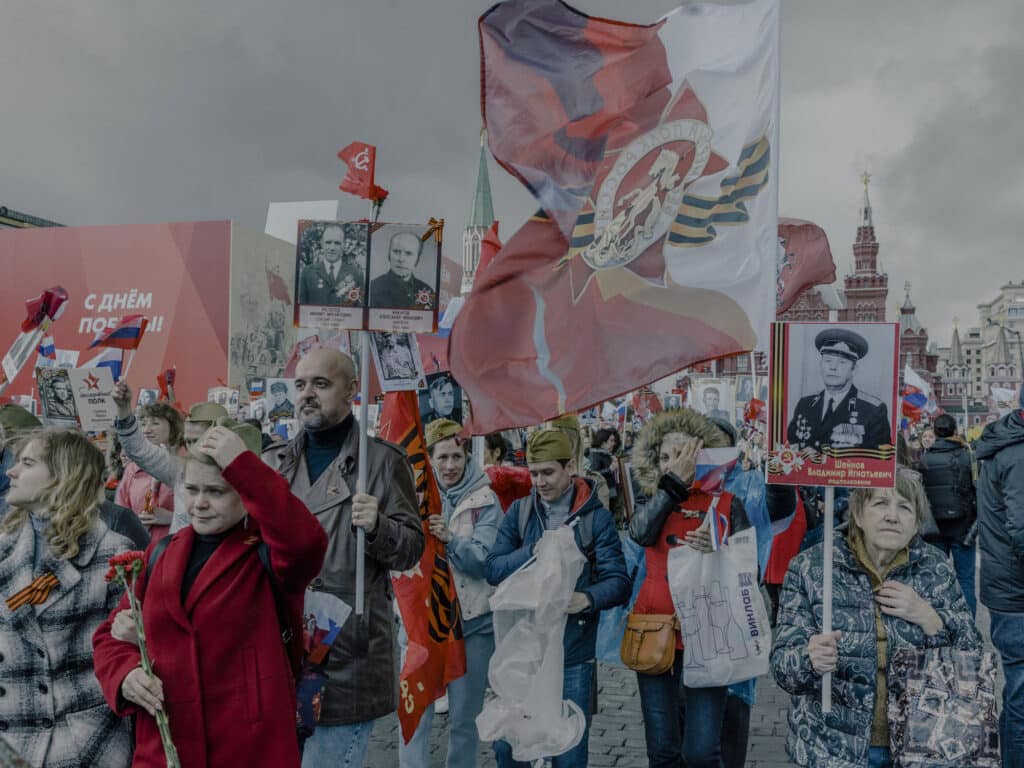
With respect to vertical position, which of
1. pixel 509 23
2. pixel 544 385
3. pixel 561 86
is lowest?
pixel 544 385

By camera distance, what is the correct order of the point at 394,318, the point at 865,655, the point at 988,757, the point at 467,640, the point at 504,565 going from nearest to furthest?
the point at 988,757 < the point at 865,655 < the point at 394,318 < the point at 504,565 < the point at 467,640

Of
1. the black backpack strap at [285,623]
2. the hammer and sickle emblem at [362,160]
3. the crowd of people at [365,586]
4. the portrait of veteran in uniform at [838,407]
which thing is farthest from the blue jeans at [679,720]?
the hammer and sickle emblem at [362,160]

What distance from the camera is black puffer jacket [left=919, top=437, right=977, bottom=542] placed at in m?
7.92

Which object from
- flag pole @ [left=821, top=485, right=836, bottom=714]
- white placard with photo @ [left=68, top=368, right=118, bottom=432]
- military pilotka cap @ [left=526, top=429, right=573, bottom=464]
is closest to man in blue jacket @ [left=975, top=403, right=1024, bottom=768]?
flag pole @ [left=821, top=485, right=836, bottom=714]

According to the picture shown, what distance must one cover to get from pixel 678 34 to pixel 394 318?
9.75 feet

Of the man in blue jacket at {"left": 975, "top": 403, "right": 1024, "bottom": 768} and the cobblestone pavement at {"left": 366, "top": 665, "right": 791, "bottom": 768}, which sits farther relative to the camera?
the cobblestone pavement at {"left": 366, "top": 665, "right": 791, "bottom": 768}

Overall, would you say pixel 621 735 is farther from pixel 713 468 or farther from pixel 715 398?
pixel 715 398

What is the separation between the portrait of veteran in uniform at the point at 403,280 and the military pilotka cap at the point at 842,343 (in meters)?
1.64

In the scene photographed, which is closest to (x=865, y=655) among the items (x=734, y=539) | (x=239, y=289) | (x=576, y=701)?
(x=734, y=539)

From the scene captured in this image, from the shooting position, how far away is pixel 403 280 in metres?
3.97

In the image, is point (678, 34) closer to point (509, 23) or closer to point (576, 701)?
point (509, 23)

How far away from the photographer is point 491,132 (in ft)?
18.7

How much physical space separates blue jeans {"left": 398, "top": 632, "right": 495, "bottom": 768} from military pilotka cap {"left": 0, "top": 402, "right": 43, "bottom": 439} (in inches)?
104

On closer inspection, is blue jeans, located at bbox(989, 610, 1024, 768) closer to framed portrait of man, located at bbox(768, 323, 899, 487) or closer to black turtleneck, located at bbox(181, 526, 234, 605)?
framed portrait of man, located at bbox(768, 323, 899, 487)
